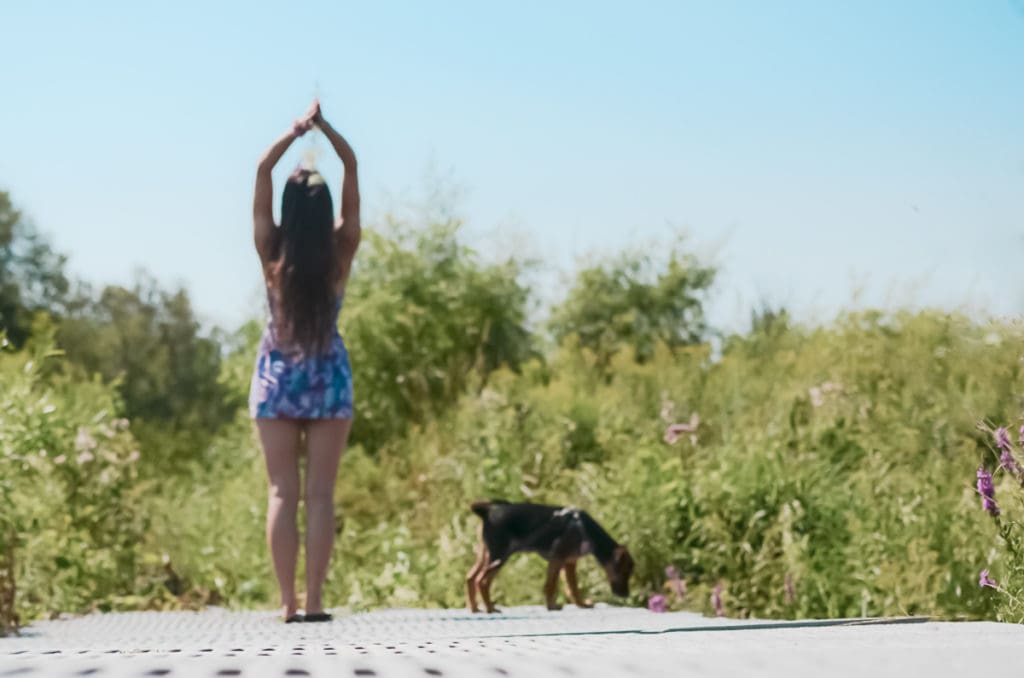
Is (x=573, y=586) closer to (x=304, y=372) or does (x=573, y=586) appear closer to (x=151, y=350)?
(x=304, y=372)

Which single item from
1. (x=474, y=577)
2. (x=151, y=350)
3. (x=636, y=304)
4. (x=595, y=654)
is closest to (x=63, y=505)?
(x=474, y=577)

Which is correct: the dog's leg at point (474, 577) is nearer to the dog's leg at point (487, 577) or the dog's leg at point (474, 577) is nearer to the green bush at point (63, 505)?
the dog's leg at point (487, 577)

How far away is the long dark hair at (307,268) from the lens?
510 cm

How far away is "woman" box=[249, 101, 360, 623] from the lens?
507 centimetres

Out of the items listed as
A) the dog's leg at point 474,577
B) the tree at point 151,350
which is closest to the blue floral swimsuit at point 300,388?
the dog's leg at point 474,577

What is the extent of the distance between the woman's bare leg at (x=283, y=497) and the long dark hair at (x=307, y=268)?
0.33m

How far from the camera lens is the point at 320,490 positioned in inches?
201

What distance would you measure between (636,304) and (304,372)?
433 inches

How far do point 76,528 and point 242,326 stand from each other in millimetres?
4365

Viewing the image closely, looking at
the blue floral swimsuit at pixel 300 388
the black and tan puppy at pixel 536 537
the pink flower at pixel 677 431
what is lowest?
the black and tan puppy at pixel 536 537

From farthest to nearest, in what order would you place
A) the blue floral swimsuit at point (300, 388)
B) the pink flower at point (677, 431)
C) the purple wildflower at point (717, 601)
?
the pink flower at point (677, 431), the purple wildflower at point (717, 601), the blue floral swimsuit at point (300, 388)

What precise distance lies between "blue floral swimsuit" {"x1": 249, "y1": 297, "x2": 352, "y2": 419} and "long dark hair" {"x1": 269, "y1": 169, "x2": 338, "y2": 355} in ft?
0.21

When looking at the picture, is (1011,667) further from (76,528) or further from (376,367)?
(376,367)

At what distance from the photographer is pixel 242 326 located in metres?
12.6
